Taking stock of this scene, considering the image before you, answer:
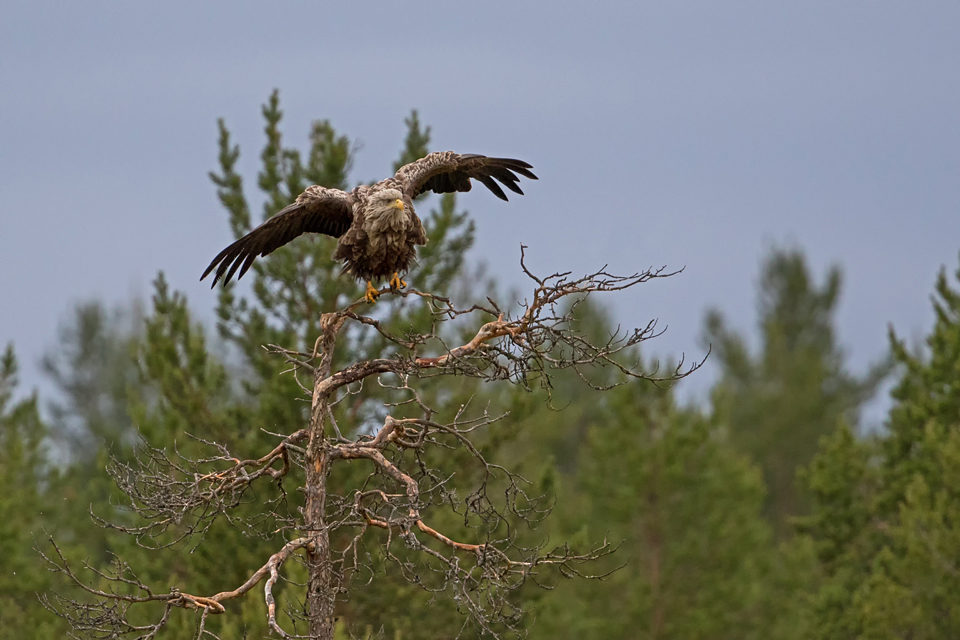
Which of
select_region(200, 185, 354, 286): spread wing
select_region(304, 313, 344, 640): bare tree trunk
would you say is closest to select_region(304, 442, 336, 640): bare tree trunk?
select_region(304, 313, 344, 640): bare tree trunk

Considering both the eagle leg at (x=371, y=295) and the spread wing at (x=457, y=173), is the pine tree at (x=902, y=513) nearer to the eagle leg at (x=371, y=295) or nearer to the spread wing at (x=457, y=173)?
the spread wing at (x=457, y=173)

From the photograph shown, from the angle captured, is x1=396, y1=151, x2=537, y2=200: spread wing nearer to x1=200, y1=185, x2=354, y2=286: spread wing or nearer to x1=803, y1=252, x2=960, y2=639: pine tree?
x1=200, y1=185, x2=354, y2=286: spread wing

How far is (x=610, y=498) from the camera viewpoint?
23516 mm

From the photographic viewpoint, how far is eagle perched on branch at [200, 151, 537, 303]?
9.01 m

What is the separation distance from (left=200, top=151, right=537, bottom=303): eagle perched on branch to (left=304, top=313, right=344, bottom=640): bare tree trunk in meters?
1.61

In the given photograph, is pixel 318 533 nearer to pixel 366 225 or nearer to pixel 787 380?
pixel 366 225

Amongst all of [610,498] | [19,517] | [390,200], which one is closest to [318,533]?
[390,200]

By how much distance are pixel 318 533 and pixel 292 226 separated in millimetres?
2816

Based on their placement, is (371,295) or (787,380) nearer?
(371,295)

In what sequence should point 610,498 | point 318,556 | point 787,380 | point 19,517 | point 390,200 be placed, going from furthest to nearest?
point 787,380 < point 610,498 < point 19,517 < point 390,200 < point 318,556

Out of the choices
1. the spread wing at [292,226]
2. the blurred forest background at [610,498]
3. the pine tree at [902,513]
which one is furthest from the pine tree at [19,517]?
the pine tree at [902,513]

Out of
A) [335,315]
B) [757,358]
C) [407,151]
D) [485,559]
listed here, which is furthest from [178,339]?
[757,358]

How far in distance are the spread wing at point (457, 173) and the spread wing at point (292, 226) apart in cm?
56

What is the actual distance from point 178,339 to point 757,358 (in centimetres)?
3073
